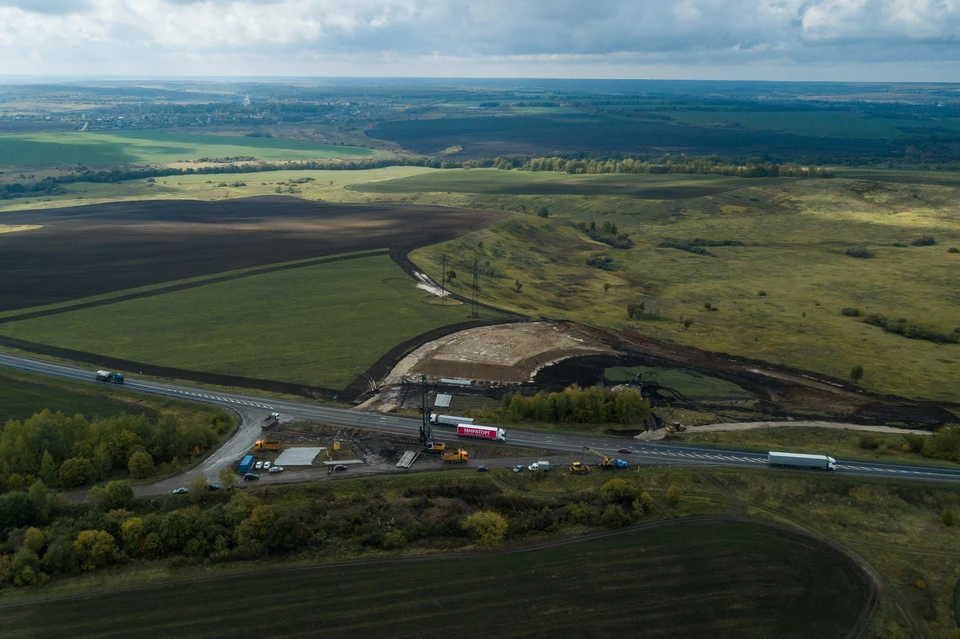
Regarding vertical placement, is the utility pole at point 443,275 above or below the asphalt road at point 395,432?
above

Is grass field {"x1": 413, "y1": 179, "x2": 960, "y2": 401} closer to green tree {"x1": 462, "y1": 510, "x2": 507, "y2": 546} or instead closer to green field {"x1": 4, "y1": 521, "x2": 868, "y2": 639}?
green field {"x1": 4, "y1": 521, "x2": 868, "y2": 639}

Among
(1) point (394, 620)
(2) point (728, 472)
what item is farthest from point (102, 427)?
(2) point (728, 472)

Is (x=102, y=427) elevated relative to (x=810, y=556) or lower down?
elevated

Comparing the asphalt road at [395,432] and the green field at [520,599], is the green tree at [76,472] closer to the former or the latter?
the asphalt road at [395,432]

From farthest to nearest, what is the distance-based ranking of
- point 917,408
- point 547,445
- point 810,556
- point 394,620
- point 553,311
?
point 553,311, point 917,408, point 547,445, point 810,556, point 394,620

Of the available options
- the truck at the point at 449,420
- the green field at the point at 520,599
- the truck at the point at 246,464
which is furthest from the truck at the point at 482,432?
the truck at the point at 246,464

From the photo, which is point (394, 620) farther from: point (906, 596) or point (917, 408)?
point (917, 408)

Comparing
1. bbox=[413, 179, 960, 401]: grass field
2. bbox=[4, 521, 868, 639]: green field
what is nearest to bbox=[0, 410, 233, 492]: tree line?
bbox=[4, 521, 868, 639]: green field
